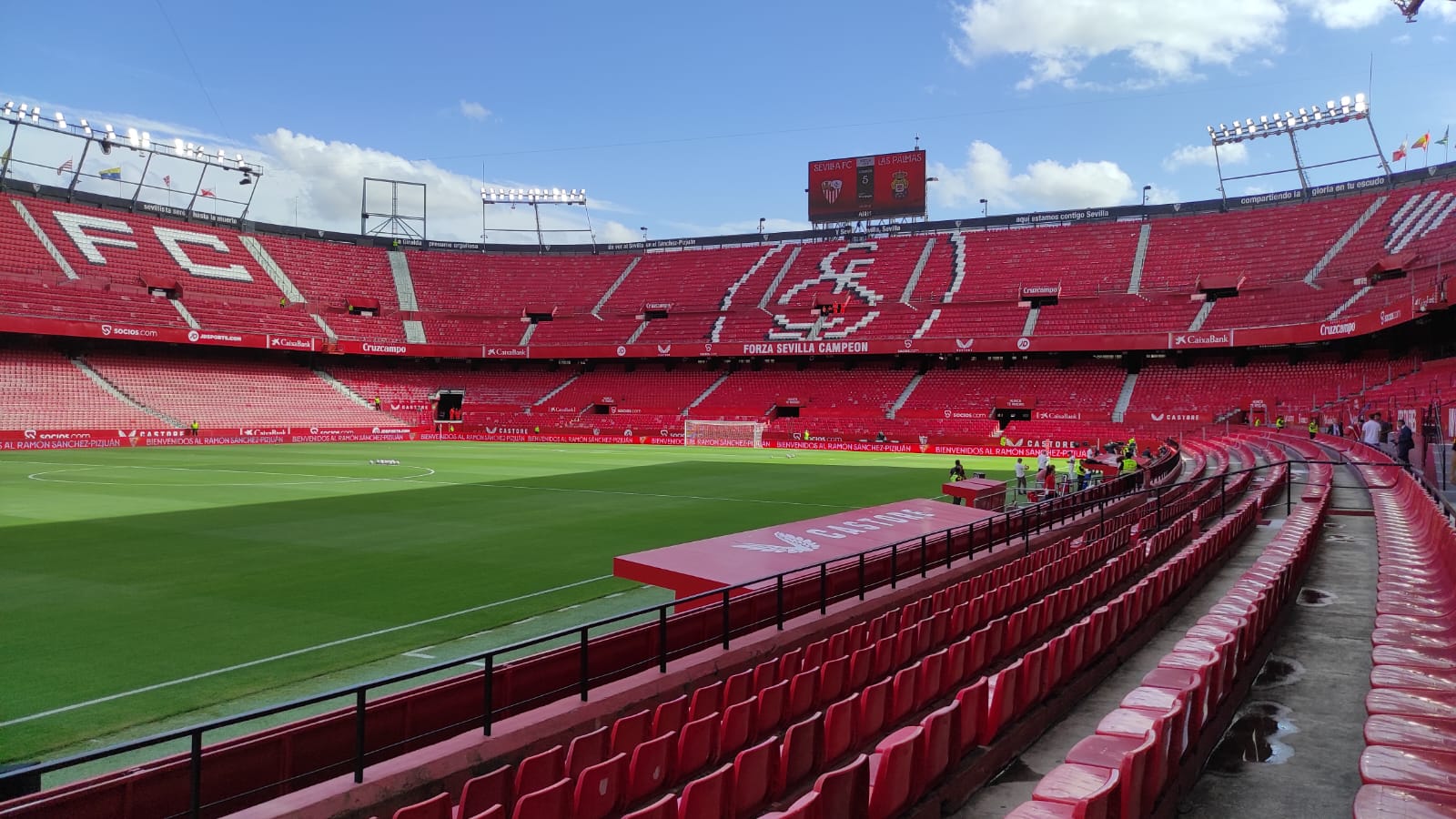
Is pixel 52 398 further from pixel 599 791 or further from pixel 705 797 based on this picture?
pixel 705 797

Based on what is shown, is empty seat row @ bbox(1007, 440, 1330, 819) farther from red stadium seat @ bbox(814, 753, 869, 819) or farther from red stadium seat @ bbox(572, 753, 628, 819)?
red stadium seat @ bbox(572, 753, 628, 819)

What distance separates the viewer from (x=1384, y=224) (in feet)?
158

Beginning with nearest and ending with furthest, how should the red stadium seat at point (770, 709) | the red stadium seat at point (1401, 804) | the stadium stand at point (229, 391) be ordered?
the red stadium seat at point (1401, 804) → the red stadium seat at point (770, 709) → the stadium stand at point (229, 391)

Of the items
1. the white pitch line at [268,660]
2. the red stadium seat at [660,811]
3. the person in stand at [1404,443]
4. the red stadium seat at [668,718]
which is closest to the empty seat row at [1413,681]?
the red stadium seat at [660,811]

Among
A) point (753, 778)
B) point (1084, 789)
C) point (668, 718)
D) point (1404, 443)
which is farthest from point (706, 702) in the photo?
point (1404, 443)

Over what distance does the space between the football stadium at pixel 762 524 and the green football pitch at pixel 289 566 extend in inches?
4.7

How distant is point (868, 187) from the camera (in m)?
66.6

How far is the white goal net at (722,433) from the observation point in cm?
5241

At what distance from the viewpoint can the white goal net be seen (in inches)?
2063

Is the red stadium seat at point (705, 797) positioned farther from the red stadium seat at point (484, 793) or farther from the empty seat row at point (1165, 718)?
the empty seat row at point (1165, 718)

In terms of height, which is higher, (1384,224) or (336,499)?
(1384,224)

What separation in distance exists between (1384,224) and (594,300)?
5150 centimetres

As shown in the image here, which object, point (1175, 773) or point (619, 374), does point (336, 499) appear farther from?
point (619, 374)

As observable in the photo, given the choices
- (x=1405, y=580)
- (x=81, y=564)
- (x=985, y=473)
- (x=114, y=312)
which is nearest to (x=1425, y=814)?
(x=1405, y=580)
